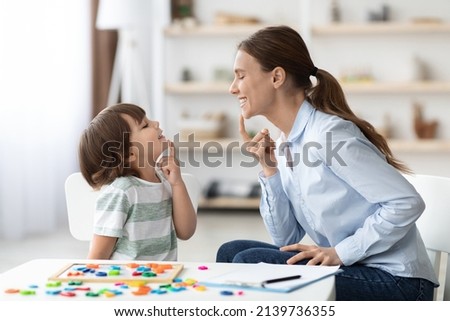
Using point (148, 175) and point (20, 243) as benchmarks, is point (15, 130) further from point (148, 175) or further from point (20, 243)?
point (148, 175)

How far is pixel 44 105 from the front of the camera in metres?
5.02

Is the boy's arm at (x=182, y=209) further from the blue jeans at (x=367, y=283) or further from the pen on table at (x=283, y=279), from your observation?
the pen on table at (x=283, y=279)

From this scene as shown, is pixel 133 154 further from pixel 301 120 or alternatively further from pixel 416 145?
pixel 416 145

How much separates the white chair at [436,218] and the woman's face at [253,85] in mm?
490

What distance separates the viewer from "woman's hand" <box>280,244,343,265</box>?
1829mm

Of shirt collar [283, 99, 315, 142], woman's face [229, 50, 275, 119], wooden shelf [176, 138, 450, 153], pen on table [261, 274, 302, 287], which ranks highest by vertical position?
woman's face [229, 50, 275, 119]

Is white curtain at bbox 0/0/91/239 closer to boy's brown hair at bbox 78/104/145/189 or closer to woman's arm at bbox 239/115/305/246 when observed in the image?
boy's brown hair at bbox 78/104/145/189

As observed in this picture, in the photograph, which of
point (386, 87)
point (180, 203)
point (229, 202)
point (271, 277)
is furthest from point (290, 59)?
point (229, 202)

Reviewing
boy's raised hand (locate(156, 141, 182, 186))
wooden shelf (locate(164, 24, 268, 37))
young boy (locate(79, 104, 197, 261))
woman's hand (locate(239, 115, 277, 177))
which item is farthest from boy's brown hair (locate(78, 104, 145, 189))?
wooden shelf (locate(164, 24, 268, 37))

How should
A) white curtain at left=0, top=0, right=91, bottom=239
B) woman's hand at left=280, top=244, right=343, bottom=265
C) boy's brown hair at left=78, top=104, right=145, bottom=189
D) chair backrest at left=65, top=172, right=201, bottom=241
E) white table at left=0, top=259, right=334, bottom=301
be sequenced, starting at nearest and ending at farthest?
white table at left=0, top=259, right=334, bottom=301, woman's hand at left=280, top=244, right=343, bottom=265, boy's brown hair at left=78, top=104, right=145, bottom=189, chair backrest at left=65, top=172, right=201, bottom=241, white curtain at left=0, top=0, right=91, bottom=239

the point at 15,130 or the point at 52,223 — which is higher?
the point at 15,130

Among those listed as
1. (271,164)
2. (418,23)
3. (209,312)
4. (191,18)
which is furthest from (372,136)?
(191,18)

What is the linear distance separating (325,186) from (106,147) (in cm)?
61

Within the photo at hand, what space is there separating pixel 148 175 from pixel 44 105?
121 inches
